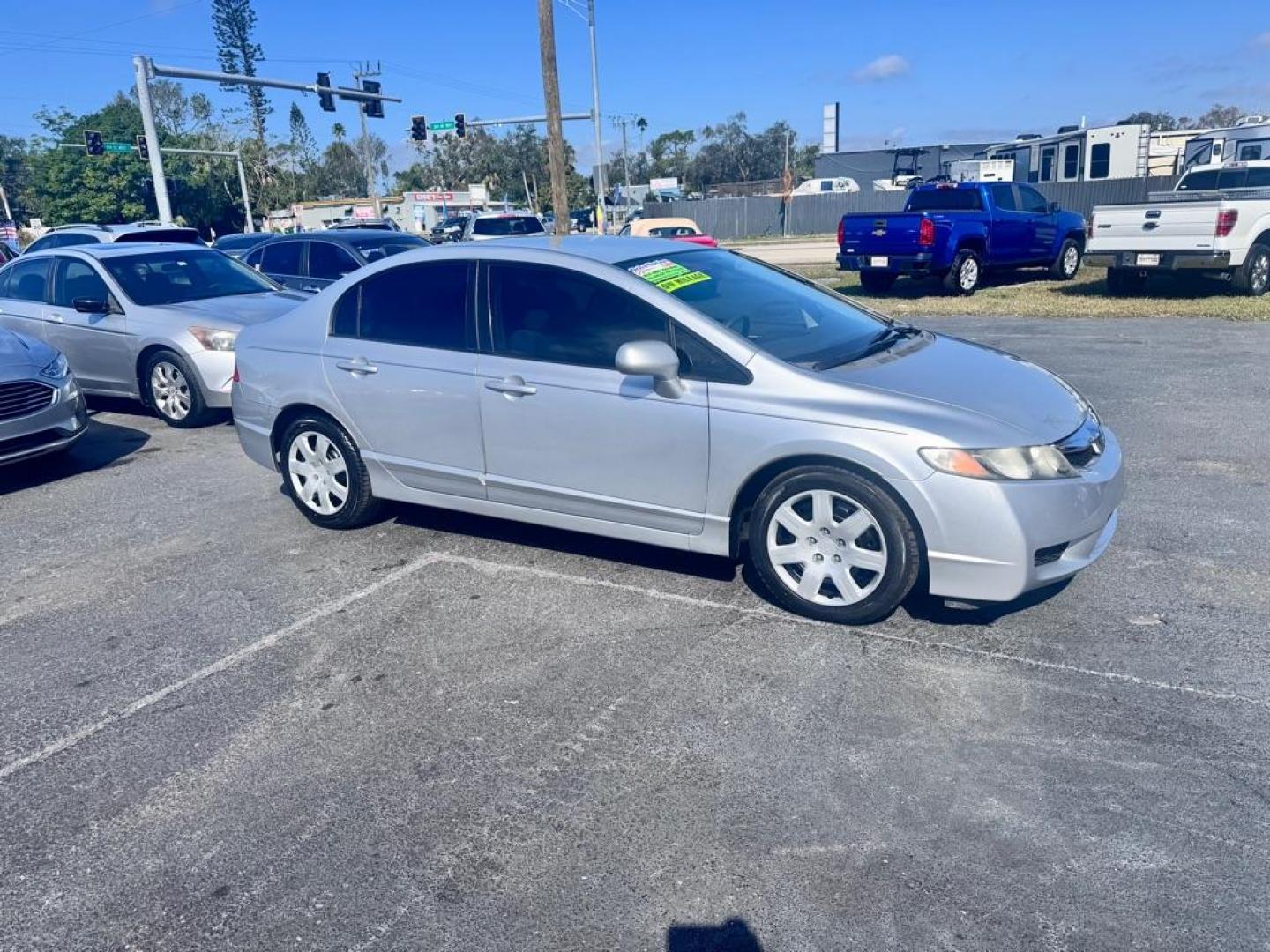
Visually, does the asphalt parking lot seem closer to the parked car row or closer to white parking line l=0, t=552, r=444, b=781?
white parking line l=0, t=552, r=444, b=781

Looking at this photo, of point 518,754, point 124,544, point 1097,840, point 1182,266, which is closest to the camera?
point 1097,840

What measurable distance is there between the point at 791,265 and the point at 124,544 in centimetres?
2268

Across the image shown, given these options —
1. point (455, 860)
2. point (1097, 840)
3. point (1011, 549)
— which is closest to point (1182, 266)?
point (1011, 549)

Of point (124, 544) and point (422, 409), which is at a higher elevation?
point (422, 409)

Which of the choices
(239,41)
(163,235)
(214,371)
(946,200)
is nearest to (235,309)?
(214,371)

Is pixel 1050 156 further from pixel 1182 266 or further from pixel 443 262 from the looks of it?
pixel 443 262

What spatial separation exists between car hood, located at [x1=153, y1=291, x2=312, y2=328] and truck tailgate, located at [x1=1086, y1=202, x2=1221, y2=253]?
37.9 feet

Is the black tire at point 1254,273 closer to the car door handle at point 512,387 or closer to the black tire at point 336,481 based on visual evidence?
the car door handle at point 512,387

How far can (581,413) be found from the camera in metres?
4.74

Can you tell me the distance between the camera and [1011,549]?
393 cm

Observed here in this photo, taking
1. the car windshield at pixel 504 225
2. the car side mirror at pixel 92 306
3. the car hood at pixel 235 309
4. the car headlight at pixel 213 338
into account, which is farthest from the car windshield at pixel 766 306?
the car windshield at pixel 504 225

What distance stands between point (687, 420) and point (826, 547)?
842mm

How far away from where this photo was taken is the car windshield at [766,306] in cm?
472

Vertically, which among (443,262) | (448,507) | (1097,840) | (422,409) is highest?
(443,262)
